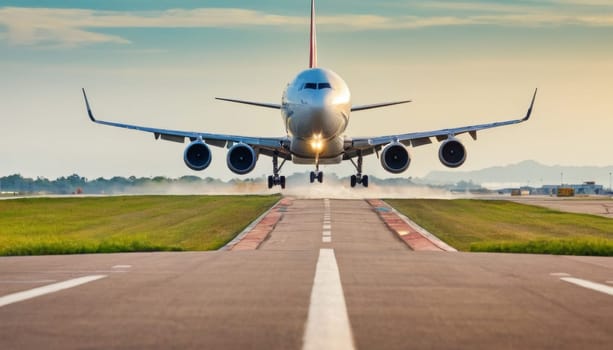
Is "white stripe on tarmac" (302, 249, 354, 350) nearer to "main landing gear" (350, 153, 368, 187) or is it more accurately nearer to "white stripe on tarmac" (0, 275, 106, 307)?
"white stripe on tarmac" (0, 275, 106, 307)

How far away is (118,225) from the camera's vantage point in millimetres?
47312

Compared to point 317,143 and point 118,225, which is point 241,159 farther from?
point 118,225

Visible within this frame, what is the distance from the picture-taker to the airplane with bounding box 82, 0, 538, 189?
1649 inches

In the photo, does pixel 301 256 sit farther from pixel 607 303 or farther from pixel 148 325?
pixel 148 325

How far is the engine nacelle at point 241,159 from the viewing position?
159ft

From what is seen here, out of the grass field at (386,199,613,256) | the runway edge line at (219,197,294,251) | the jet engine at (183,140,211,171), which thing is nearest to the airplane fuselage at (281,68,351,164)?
the runway edge line at (219,197,294,251)

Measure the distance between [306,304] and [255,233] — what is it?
→ 24.3 m

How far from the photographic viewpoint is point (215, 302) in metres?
9.00

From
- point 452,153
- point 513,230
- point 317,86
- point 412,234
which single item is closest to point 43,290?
point 412,234

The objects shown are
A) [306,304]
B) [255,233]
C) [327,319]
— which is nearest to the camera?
[327,319]

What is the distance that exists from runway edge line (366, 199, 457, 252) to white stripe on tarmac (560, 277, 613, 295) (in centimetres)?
1224

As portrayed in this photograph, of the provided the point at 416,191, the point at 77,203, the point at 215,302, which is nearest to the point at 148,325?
the point at 215,302

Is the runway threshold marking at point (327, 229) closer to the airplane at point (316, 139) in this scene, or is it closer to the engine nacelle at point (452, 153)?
the airplane at point (316, 139)

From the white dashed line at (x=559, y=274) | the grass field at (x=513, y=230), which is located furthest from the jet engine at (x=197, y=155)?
the white dashed line at (x=559, y=274)
